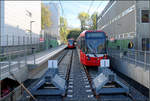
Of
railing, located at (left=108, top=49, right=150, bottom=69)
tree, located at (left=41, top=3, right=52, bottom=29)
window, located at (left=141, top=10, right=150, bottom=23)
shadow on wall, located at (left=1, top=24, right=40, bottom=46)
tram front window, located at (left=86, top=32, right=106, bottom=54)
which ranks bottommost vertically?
railing, located at (left=108, top=49, right=150, bottom=69)

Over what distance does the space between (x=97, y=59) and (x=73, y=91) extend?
531 cm

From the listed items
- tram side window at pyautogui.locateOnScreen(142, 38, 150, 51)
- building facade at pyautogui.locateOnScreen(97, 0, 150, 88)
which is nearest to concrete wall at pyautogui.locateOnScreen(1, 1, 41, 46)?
building facade at pyautogui.locateOnScreen(97, 0, 150, 88)

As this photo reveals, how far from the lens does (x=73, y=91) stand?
7902 millimetres

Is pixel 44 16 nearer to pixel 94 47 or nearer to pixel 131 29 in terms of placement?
pixel 131 29

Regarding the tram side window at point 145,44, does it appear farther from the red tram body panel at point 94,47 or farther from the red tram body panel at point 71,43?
the red tram body panel at point 71,43

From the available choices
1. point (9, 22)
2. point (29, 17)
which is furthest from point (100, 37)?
point (29, 17)

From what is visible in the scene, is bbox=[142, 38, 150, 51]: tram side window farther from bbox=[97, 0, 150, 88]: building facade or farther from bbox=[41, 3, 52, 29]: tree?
bbox=[41, 3, 52, 29]: tree

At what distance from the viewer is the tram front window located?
42.5 feet

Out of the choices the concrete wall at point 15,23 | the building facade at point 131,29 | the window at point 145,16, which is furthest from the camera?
the window at point 145,16

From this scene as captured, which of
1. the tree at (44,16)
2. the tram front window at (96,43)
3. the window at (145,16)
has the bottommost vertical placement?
the tram front window at (96,43)

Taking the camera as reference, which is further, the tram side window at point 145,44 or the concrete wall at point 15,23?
the tram side window at point 145,44

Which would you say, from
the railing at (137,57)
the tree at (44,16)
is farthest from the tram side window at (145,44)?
the tree at (44,16)

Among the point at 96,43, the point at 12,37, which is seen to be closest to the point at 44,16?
the point at 12,37

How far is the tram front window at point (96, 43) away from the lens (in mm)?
12961
